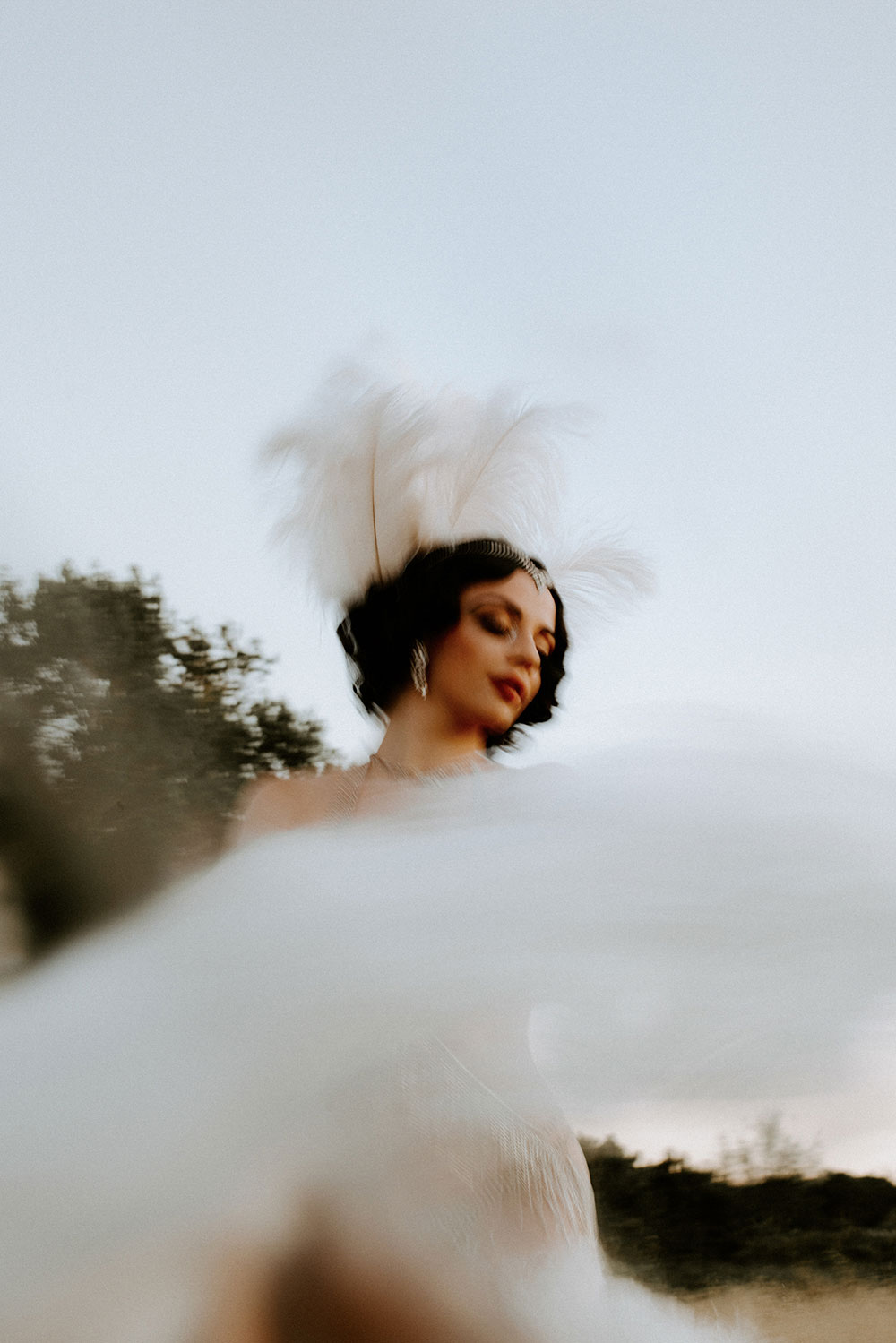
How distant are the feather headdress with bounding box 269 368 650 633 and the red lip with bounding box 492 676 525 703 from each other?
20cm

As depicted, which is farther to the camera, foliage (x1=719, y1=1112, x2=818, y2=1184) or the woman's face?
foliage (x1=719, y1=1112, x2=818, y2=1184)

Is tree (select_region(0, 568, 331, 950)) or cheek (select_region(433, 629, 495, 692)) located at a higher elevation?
cheek (select_region(433, 629, 495, 692))

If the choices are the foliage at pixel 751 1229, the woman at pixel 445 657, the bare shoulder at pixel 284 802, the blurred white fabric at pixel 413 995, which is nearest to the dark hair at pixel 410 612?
the woman at pixel 445 657

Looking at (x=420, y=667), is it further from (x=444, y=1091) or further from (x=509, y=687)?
(x=444, y=1091)

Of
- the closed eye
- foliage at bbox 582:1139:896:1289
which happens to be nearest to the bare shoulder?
the closed eye

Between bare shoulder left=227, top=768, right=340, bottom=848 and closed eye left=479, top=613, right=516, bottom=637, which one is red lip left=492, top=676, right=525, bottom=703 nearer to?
closed eye left=479, top=613, right=516, bottom=637

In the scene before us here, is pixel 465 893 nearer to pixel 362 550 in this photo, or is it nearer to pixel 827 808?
pixel 827 808

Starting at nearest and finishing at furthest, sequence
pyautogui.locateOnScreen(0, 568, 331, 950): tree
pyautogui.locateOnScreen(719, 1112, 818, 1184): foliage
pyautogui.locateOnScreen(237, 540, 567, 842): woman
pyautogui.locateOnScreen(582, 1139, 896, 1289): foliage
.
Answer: pyautogui.locateOnScreen(0, 568, 331, 950): tree < pyautogui.locateOnScreen(237, 540, 567, 842): woman < pyautogui.locateOnScreen(719, 1112, 818, 1184): foliage < pyautogui.locateOnScreen(582, 1139, 896, 1289): foliage

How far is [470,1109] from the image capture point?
36.2 inches

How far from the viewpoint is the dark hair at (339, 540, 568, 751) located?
1232 mm

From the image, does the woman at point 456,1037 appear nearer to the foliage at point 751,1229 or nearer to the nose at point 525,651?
the nose at point 525,651

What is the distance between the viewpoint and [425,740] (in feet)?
3.93

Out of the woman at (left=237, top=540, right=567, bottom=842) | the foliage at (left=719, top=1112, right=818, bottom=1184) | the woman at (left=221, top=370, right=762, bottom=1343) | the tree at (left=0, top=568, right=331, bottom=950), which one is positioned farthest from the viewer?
the foliage at (left=719, top=1112, right=818, bottom=1184)

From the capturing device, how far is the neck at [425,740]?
1.18 meters
